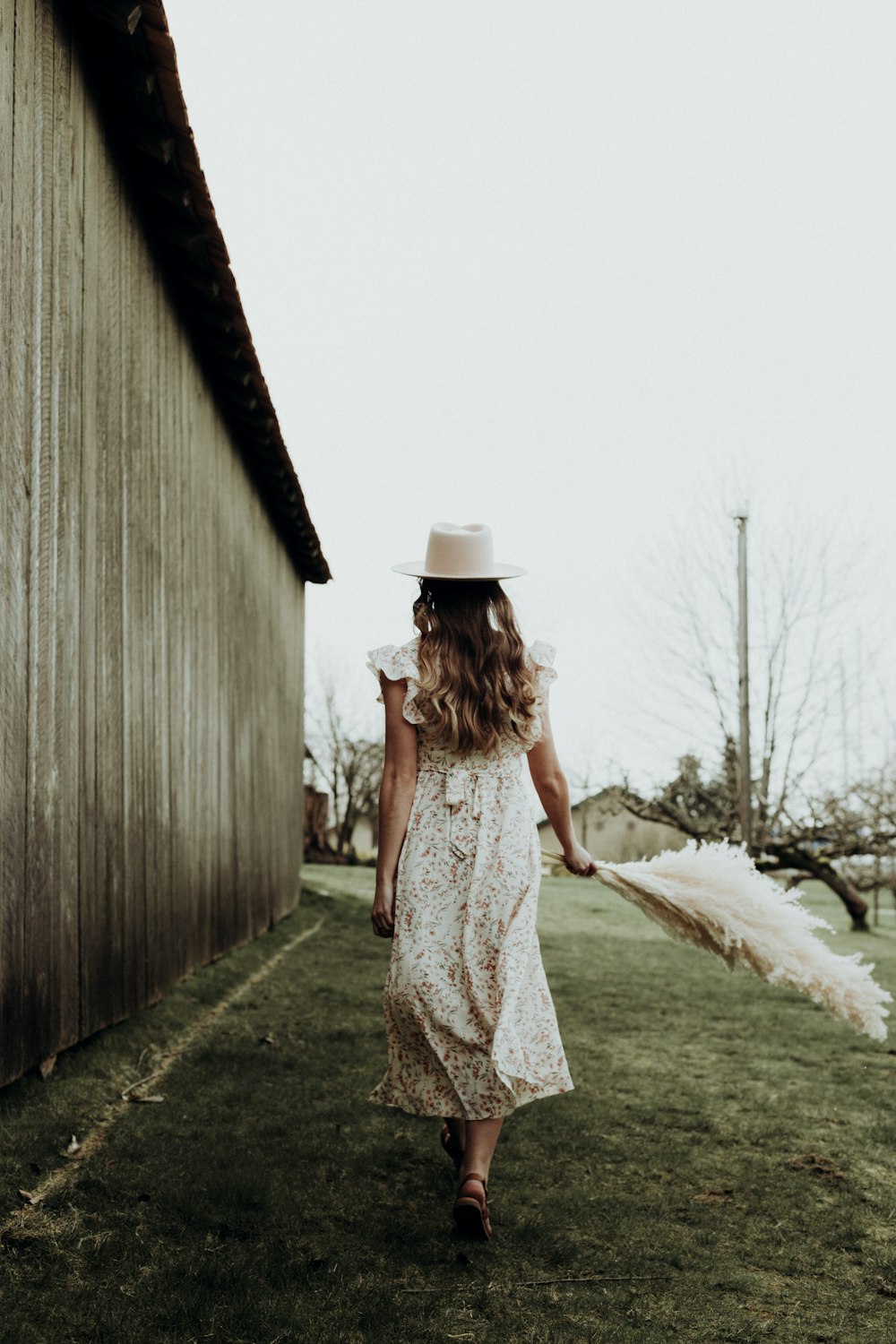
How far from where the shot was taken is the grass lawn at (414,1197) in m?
2.75

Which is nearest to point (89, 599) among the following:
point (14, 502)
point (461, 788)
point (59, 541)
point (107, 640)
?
A: point (107, 640)

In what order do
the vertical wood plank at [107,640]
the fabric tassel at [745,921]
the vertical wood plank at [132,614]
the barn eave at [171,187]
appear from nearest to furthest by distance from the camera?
1. the fabric tassel at [745,921]
2. the barn eave at [171,187]
3. the vertical wood plank at [107,640]
4. the vertical wood plank at [132,614]

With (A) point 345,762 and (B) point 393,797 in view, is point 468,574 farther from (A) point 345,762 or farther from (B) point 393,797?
(A) point 345,762

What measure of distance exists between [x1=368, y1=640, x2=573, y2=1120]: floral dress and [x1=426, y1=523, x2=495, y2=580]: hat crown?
33 centimetres

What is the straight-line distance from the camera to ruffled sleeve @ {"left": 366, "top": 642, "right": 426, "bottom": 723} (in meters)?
3.82

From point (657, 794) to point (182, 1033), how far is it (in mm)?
16524

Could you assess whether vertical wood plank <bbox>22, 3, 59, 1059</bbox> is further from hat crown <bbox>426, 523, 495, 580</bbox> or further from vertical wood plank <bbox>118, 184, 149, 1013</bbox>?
hat crown <bbox>426, 523, 495, 580</bbox>

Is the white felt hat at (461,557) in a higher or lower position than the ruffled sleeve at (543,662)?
higher

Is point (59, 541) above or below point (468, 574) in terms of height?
above

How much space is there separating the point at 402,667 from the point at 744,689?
16217 millimetres

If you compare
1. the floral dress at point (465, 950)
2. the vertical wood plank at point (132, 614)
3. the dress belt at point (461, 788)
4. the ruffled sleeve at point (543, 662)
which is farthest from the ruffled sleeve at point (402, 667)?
the vertical wood plank at point (132, 614)

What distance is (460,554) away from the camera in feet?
13.0

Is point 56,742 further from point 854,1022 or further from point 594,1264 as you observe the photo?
point 854,1022

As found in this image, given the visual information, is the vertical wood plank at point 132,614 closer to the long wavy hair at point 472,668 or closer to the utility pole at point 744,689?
the long wavy hair at point 472,668
